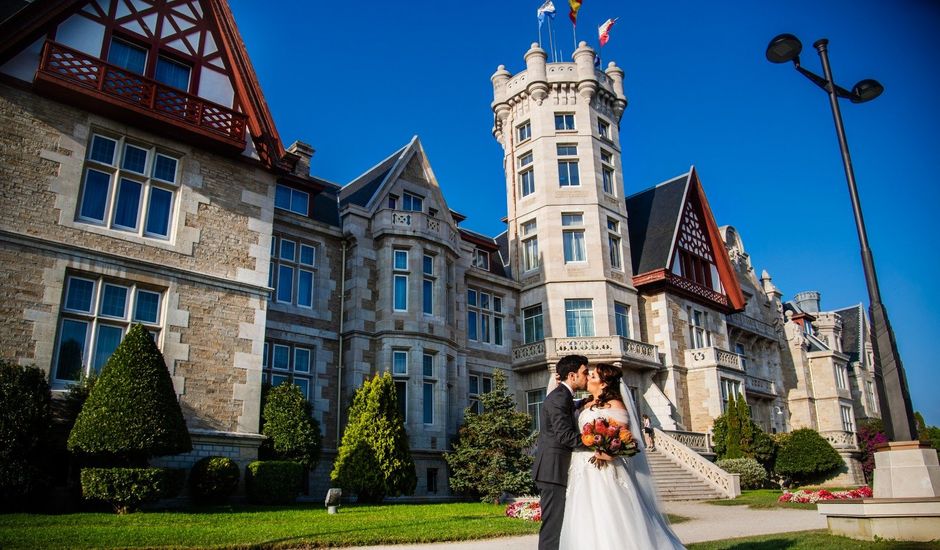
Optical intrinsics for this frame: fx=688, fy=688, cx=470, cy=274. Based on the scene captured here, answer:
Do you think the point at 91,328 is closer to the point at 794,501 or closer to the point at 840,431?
the point at 794,501

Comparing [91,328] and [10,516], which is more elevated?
[91,328]

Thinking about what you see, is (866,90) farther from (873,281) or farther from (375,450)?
(375,450)

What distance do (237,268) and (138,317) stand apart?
2667 millimetres

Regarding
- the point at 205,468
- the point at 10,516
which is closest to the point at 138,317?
the point at 205,468

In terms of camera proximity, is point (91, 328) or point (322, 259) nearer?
point (91, 328)

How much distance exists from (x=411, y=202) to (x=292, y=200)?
15.0 feet

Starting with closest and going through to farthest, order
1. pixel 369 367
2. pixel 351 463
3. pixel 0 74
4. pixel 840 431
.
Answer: pixel 0 74 → pixel 351 463 → pixel 369 367 → pixel 840 431

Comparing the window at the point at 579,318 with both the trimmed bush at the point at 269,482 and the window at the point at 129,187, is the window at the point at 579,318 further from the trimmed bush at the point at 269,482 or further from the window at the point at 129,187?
the window at the point at 129,187

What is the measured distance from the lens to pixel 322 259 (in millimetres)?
22891

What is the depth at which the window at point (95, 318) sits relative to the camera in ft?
47.1

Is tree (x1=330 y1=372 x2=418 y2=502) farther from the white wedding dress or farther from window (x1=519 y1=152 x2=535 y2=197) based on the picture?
window (x1=519 y1=152 x2=535 y2=197)

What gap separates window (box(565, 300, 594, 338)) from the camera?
28.5 meters

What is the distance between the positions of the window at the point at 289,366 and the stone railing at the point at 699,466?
13.2 meters

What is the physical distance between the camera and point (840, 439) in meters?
39.7
